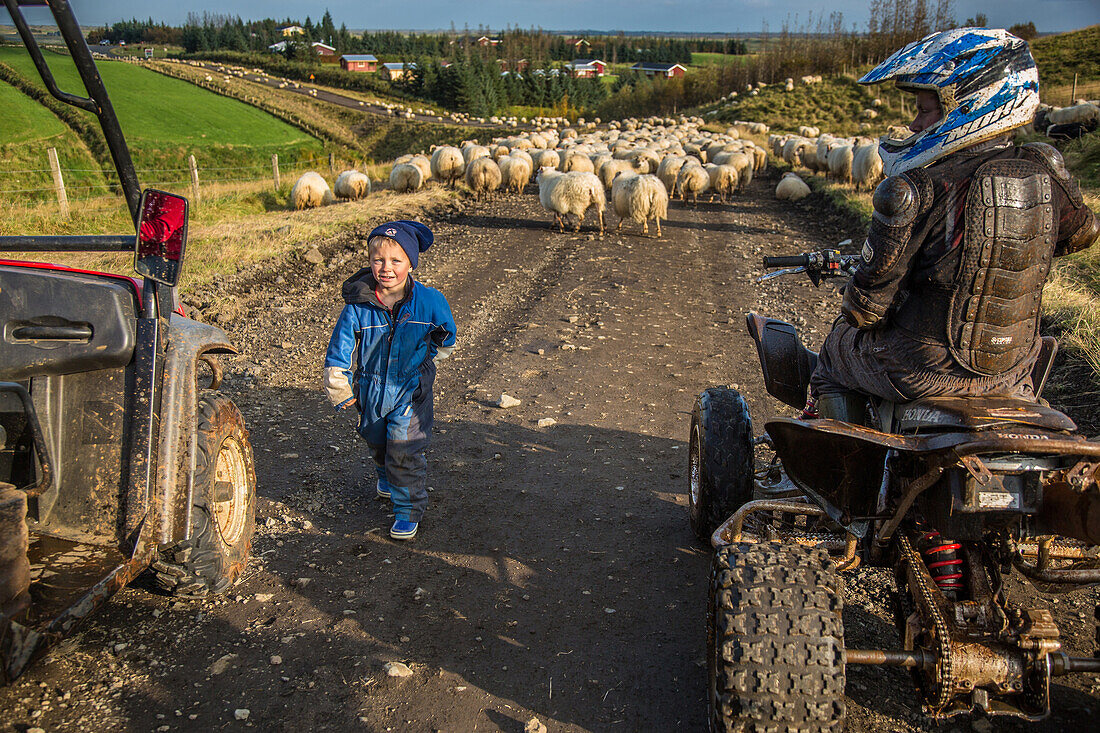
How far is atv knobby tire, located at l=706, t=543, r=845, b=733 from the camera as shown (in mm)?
2084

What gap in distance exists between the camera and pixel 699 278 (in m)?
10.7

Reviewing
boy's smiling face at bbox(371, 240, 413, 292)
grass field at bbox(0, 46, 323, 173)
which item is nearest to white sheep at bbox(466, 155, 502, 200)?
boy's smiling face at bbox(371, 240, 413, 292)

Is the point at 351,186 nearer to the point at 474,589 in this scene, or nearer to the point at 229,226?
the point at 229,226

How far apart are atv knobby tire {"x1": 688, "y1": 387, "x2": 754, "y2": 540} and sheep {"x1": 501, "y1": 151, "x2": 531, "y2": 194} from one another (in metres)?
17.0

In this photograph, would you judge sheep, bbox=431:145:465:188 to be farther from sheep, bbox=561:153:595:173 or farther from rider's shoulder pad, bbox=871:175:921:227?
rider's shoulder pad, bbox=871:175:921:227

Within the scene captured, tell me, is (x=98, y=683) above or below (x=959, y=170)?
below

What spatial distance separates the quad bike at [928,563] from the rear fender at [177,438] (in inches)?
77.5

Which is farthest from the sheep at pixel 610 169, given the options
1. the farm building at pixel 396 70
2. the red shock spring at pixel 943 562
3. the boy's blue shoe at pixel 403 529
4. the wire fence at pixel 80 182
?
the farm building at pixel 396 70

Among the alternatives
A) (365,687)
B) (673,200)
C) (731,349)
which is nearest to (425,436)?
(365,687)

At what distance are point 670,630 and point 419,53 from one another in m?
119

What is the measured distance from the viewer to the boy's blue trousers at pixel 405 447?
12.3 ft

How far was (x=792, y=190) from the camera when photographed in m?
19.5

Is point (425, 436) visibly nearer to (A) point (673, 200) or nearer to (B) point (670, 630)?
(B) point (670, 630)

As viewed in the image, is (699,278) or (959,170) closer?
(959,170)
